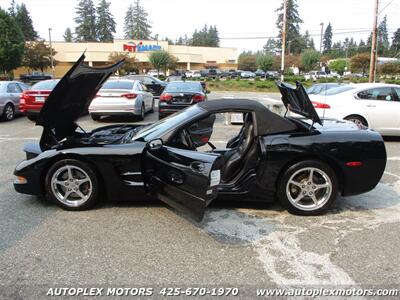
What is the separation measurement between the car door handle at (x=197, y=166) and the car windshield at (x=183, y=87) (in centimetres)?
868

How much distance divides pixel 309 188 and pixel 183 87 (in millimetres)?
8732

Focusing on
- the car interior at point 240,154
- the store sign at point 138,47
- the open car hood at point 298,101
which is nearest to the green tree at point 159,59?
the store sign at point 138,47

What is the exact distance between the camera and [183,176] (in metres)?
3.66

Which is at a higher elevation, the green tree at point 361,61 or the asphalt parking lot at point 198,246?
the green tree at point 361,61

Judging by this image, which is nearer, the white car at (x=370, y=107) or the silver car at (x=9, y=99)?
the white car at (x=370, y=107)

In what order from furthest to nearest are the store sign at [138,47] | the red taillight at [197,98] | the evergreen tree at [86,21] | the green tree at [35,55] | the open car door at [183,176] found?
1. the evergreen tree at [86,21]
2. the store sign at [138,47]
3. the green tree at [35,55]
4. the red taillight at [197,98]
5. the open car door at [183,176]

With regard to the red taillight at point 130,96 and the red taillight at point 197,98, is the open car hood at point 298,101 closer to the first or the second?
the red taillight at point 197,98

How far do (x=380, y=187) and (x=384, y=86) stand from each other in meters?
4.54

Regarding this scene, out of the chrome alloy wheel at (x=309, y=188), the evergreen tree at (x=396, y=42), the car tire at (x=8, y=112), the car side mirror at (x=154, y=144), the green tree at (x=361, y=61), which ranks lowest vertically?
the chrome alloy wheel at (x=309, y=188)

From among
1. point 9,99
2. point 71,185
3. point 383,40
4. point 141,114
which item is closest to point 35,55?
point 9,99

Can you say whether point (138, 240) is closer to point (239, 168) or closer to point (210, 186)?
point (210, 186)

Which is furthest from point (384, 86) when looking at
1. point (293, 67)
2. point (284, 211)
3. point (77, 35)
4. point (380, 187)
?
point (77, 35)

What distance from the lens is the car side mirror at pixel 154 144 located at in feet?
13.2

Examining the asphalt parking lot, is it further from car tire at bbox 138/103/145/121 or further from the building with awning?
the building with awning
